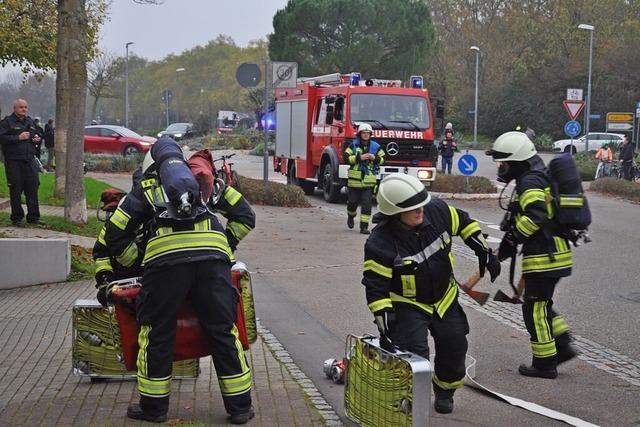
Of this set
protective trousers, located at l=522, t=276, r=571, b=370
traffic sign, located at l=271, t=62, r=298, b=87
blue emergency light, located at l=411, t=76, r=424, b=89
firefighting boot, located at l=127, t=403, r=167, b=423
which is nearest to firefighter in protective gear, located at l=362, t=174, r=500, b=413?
protective trousers, located at l=522, t=276, r=571, b=370

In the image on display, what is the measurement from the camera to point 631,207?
2227 cm

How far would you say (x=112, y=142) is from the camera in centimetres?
3775

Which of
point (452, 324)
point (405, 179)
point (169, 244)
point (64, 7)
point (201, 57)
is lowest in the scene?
point (452, 324)

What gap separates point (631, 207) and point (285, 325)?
15.8 m

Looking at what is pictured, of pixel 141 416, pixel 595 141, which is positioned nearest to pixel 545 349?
pixel 141 416

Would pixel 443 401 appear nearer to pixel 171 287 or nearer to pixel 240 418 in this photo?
pixel 240 418

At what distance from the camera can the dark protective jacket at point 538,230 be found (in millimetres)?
6562

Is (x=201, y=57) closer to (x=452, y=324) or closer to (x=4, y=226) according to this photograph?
(x=4, y=226)

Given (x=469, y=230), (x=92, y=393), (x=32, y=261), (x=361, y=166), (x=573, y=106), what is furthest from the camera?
(x=573, y=106)

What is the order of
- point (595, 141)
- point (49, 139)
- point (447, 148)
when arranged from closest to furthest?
point (49, 139) < point (447, 148) < point (595, 141)

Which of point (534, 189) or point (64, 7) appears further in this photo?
point (64, 7)

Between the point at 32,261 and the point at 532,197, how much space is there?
19.9ft

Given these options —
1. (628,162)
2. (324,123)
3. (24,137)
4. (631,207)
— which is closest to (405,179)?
(24,137)

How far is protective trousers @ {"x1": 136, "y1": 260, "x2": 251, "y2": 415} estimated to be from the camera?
16.9 ft
